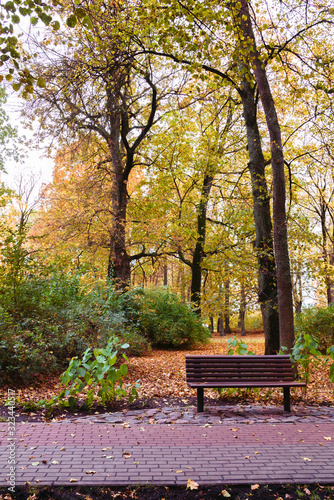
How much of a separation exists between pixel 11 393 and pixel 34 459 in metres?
2.95

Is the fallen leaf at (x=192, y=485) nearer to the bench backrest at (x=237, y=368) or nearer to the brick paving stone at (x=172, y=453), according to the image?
the brick paving stone at (x=172, y=453)

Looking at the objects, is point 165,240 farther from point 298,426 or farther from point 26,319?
point 298,426

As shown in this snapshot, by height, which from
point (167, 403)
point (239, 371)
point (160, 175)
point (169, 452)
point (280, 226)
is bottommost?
point (167, 403)

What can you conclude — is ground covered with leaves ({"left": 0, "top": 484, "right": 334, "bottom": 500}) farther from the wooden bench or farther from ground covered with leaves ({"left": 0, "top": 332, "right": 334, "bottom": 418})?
ground covered with leaves ({"left": 0, "top": 332, "right": 334, "bottom": 418})

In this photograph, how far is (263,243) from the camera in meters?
9.70

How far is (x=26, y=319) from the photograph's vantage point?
8031mm

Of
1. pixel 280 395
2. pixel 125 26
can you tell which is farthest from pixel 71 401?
pixel 125 26

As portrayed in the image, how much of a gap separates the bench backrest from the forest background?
2.14 feet

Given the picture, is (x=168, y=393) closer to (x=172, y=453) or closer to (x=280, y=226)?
(x=172, y=453)

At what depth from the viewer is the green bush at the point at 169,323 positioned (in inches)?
587

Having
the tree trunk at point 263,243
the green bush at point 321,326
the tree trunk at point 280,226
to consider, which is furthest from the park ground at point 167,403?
the green bush at point 321,326

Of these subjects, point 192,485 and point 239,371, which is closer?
point 192,485

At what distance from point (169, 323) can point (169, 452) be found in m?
11.1

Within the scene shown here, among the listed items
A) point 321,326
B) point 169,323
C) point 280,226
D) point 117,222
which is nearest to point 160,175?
point 117,222
